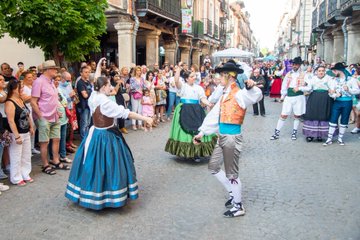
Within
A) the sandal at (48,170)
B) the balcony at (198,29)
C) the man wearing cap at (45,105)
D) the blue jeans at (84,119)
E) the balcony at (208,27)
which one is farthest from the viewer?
the balcony at (208,27)

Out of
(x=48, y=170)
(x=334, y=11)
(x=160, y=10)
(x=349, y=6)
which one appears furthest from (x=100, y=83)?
(x=334, y=11)

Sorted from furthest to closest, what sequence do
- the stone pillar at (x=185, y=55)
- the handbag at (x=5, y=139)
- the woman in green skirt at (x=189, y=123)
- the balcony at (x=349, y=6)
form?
the stone pillar at (x=185, y=55) → the balcony at (x=349, y=6) → the woman in green skirt at (x=189, y=123) → the handbag at (x=5, y=139)

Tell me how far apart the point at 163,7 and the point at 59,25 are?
539 inches

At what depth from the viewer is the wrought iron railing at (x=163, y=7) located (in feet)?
58.1

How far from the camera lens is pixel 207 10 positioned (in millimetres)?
33875

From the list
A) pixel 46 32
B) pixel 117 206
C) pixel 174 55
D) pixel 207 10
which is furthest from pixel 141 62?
pixel 117 206

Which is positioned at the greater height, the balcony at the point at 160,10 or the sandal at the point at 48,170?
the balcony at the point at 160,10

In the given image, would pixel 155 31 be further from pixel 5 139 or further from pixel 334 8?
pixel 5 139

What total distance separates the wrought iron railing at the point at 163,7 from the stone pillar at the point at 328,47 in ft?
38.3

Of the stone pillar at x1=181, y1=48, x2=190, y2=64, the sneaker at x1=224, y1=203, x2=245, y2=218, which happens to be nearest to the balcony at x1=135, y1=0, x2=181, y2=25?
the stone pillar at x1=181, y1=48, x2=190, y2=64

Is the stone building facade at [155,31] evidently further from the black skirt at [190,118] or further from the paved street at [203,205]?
the paved street at [203,205]

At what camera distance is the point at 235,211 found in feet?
15.8

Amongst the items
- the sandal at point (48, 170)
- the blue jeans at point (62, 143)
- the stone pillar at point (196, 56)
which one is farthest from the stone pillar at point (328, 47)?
the sandal at point (48, 170)

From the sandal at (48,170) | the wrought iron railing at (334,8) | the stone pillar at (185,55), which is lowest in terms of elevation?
the sandal at (48,170)
